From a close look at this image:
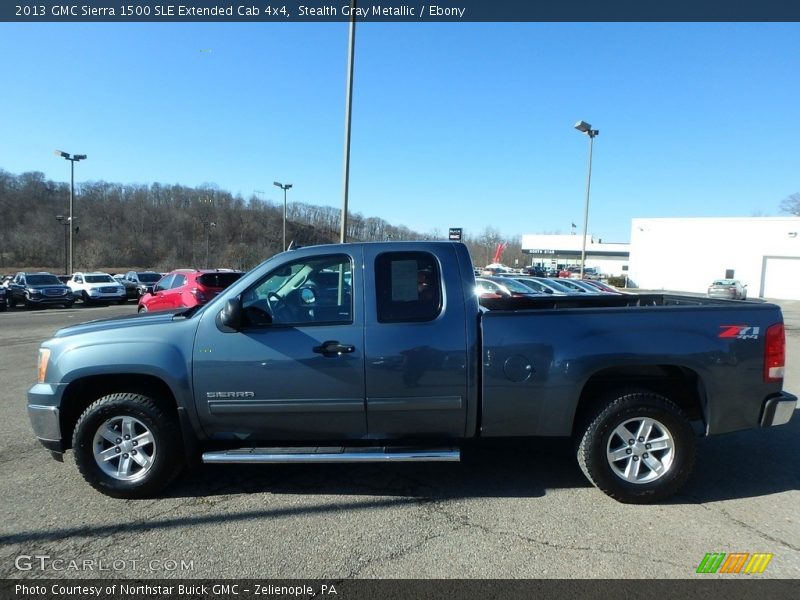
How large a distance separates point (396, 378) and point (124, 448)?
220 centimetres

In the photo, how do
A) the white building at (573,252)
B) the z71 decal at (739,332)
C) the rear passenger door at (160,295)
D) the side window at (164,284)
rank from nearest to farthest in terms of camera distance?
the z71 decal at (739,332) → the rear passenger door at (160,295) → the side window at (164,284) → the white building at (573,252)

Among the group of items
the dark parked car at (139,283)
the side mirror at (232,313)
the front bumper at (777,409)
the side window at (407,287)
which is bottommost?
the dark parked car at (139,283)

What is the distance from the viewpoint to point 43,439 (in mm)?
3701

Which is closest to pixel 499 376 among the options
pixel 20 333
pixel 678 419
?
pixel 678 419

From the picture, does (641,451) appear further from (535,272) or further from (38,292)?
(535,272)

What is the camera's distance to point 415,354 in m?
3.52

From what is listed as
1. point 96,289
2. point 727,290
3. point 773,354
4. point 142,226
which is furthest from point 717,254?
point 142,226

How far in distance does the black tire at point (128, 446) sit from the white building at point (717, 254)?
156 ft

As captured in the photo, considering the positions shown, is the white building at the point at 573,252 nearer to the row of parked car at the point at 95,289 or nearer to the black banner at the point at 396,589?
the row of parked car at the point at 95,289

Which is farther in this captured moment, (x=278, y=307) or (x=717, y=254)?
(x=717, y=254)

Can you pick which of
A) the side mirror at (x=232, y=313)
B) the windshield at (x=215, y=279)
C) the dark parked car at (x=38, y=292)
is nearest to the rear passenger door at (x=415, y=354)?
the side mirror at (x=232, y=313)

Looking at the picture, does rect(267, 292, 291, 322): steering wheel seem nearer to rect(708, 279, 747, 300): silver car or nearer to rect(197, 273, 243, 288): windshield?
rect(197, 273, 243, 288): windshield

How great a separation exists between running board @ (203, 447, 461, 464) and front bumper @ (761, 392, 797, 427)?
238 cm

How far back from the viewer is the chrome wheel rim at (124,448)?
145 inches
